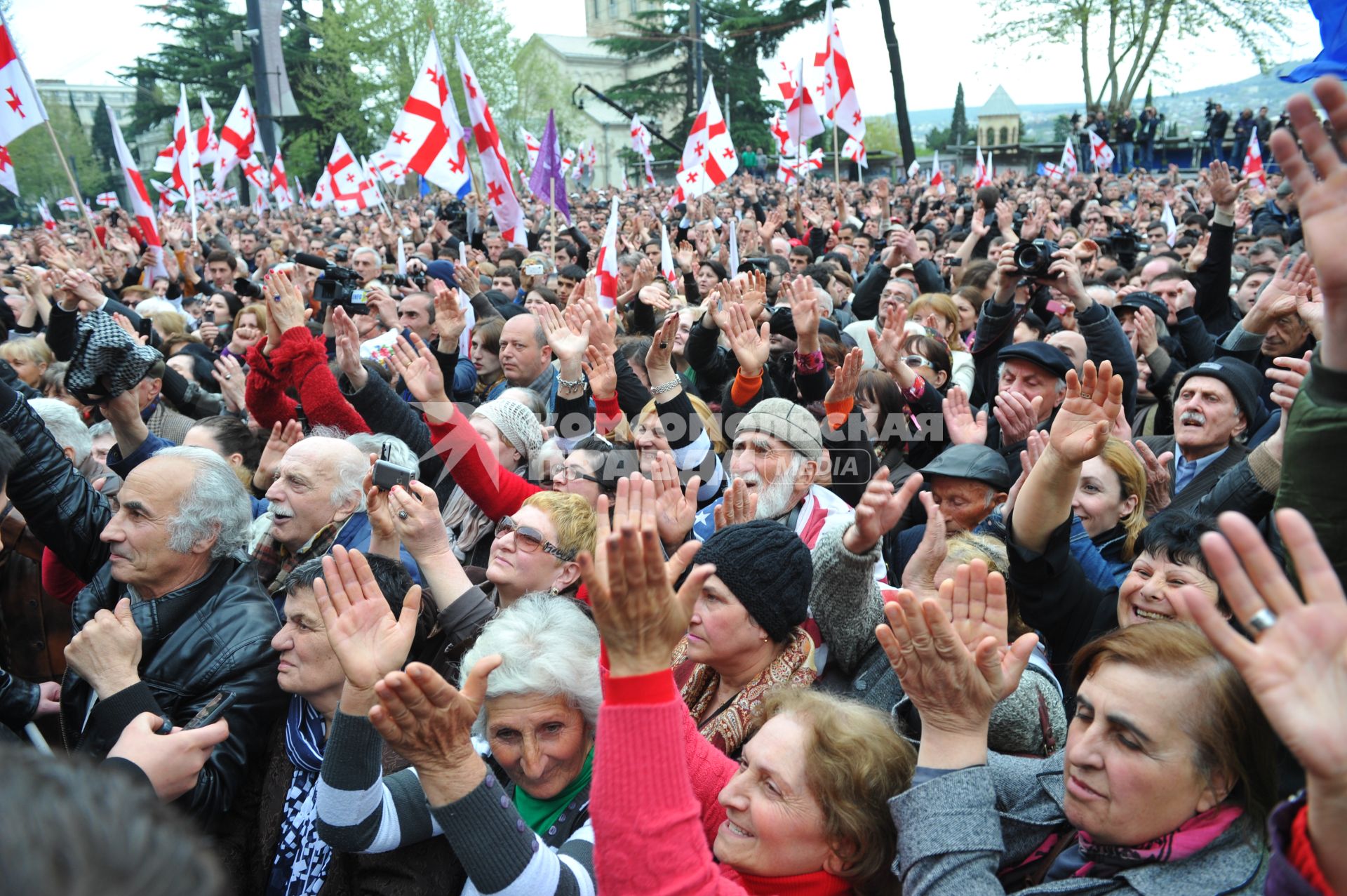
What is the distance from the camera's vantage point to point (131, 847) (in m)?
0.80

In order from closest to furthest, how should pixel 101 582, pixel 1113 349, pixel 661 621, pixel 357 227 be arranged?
pixel 661 621 → pixel 101 582 → pixel 1113 349 → pixel 357 227

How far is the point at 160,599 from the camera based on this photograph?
2750mm

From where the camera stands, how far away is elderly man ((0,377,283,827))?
2373 mm

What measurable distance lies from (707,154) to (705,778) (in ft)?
33.4

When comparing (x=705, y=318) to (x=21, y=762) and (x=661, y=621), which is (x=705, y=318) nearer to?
(x=661, y=621)

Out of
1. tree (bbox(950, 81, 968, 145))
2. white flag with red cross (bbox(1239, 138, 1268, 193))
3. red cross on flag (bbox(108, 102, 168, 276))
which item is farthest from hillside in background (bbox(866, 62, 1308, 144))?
red cross on flag (bbox(108, 102, 168, 276))

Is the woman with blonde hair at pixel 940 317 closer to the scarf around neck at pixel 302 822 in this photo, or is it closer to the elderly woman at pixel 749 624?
the elderly woman at pixel 749 624

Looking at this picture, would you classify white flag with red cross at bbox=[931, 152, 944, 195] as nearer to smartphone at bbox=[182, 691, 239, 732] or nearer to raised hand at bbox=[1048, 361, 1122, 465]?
raised hand at bbox=[1048, 361, 1122, 465]

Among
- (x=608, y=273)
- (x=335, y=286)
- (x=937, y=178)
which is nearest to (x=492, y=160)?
(x=608, y=273)

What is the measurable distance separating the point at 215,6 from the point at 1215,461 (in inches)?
2180

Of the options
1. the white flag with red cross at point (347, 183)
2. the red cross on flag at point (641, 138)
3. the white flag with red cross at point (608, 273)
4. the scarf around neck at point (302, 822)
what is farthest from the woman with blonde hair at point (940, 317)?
the red cross on flag at point (641, 138)

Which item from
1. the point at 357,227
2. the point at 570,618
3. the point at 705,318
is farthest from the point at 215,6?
the point at 570,618

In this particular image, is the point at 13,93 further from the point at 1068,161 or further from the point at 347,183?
the point at 1068,161

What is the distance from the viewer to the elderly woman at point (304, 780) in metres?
2.20
